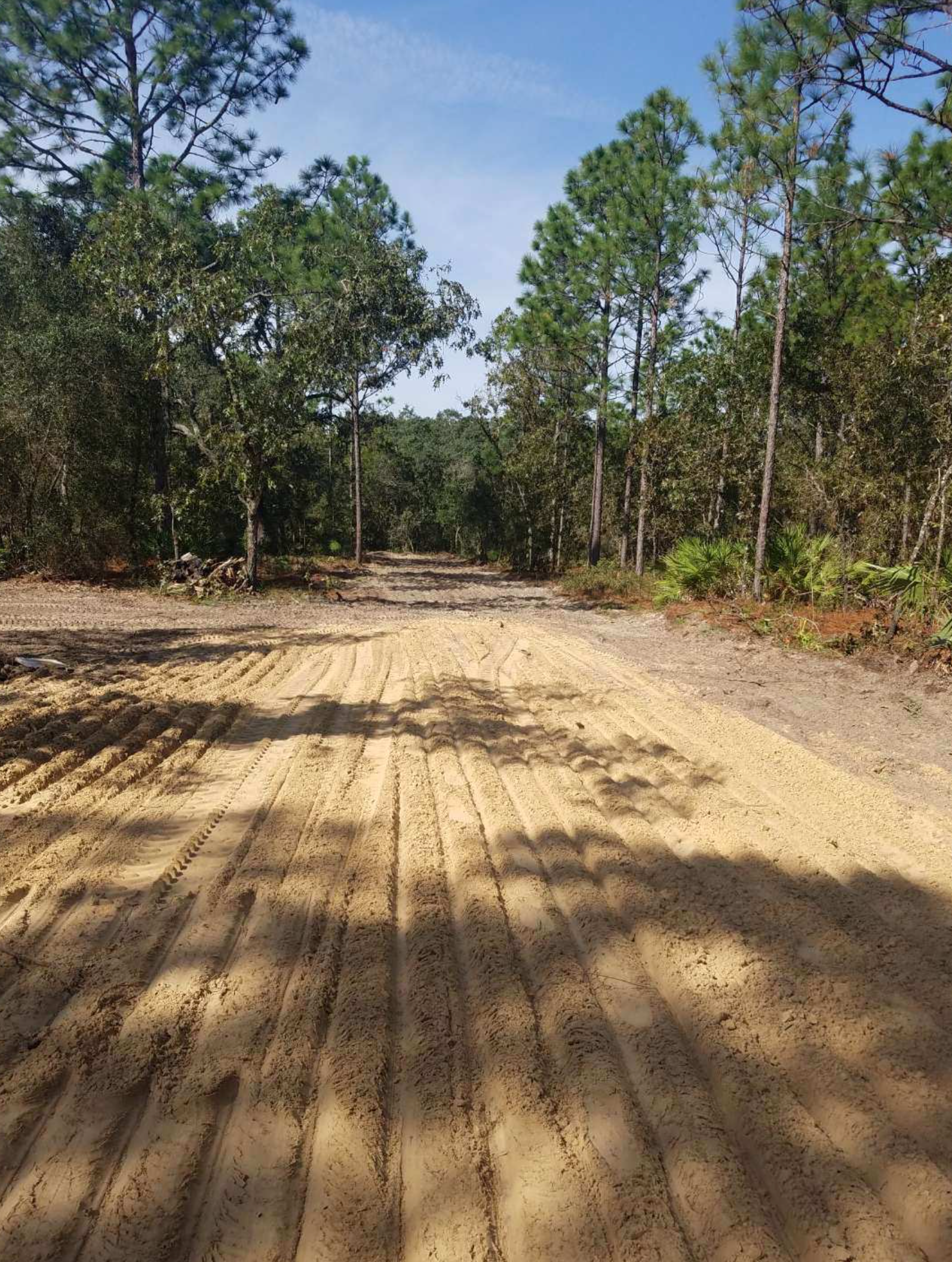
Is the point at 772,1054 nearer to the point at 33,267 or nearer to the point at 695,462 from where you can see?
the point at 695,462

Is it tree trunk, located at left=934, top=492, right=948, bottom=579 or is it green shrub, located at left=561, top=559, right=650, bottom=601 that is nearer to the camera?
tree trunk, located at left=934, top=492, right=948, bottom=579

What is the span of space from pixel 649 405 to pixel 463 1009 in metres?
19.0

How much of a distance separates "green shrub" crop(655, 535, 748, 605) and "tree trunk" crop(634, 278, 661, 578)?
4.85 meters

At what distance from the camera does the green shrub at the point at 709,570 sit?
13.0 metres

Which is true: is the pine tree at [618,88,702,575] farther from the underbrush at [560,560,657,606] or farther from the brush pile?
the brush pile

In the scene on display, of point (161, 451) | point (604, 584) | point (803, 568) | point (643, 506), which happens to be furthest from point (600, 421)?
point (161, 451)

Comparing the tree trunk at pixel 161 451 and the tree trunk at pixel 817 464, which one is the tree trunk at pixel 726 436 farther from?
the tree trunk at pixel 161 451

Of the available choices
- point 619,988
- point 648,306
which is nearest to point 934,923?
point 619,988

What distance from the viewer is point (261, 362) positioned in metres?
14.4

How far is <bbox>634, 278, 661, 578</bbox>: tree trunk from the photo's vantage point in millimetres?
18441

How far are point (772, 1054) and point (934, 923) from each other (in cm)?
123

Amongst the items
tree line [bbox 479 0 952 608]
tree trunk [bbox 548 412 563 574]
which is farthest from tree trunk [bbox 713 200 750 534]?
tree trunk [bbox 548 412 563 574]

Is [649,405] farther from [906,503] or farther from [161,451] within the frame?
[161,451]

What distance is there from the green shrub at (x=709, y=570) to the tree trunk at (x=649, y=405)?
4850 millimetres
